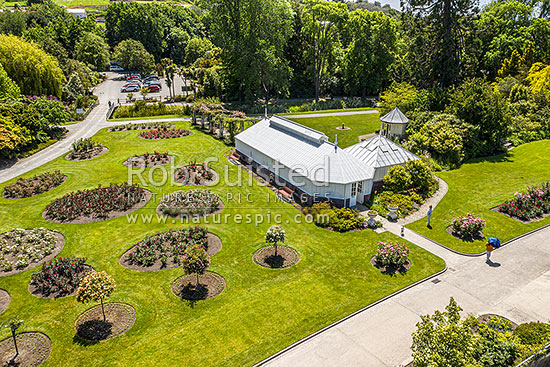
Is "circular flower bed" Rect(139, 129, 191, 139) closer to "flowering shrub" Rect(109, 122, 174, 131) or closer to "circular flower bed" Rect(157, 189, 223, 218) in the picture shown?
"flowering shrub" Rect(109, 122, 174, 131)

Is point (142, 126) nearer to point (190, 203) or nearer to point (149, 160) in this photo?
point (149, 160)

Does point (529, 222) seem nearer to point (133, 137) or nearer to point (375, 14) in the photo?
point (133, 137)

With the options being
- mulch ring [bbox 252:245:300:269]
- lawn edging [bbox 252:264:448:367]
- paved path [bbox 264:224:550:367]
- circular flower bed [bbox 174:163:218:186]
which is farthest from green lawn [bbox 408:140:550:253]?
circular flower bed [bbox 174:163:218:186]

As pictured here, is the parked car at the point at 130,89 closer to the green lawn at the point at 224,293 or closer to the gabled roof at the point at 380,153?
the green lawn at the point at 224,293

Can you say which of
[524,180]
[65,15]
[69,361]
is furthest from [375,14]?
[65,15]

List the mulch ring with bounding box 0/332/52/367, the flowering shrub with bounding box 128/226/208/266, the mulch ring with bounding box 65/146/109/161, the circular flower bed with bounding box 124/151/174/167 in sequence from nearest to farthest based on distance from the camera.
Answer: the mulch ring with bounding box 0/332/52/367, the flowering shrub with bounding box 128/226/208/266, the circular flower bed with bounding box 124/151/174/167, the mulch ring with bounding box 65/146/109/161
